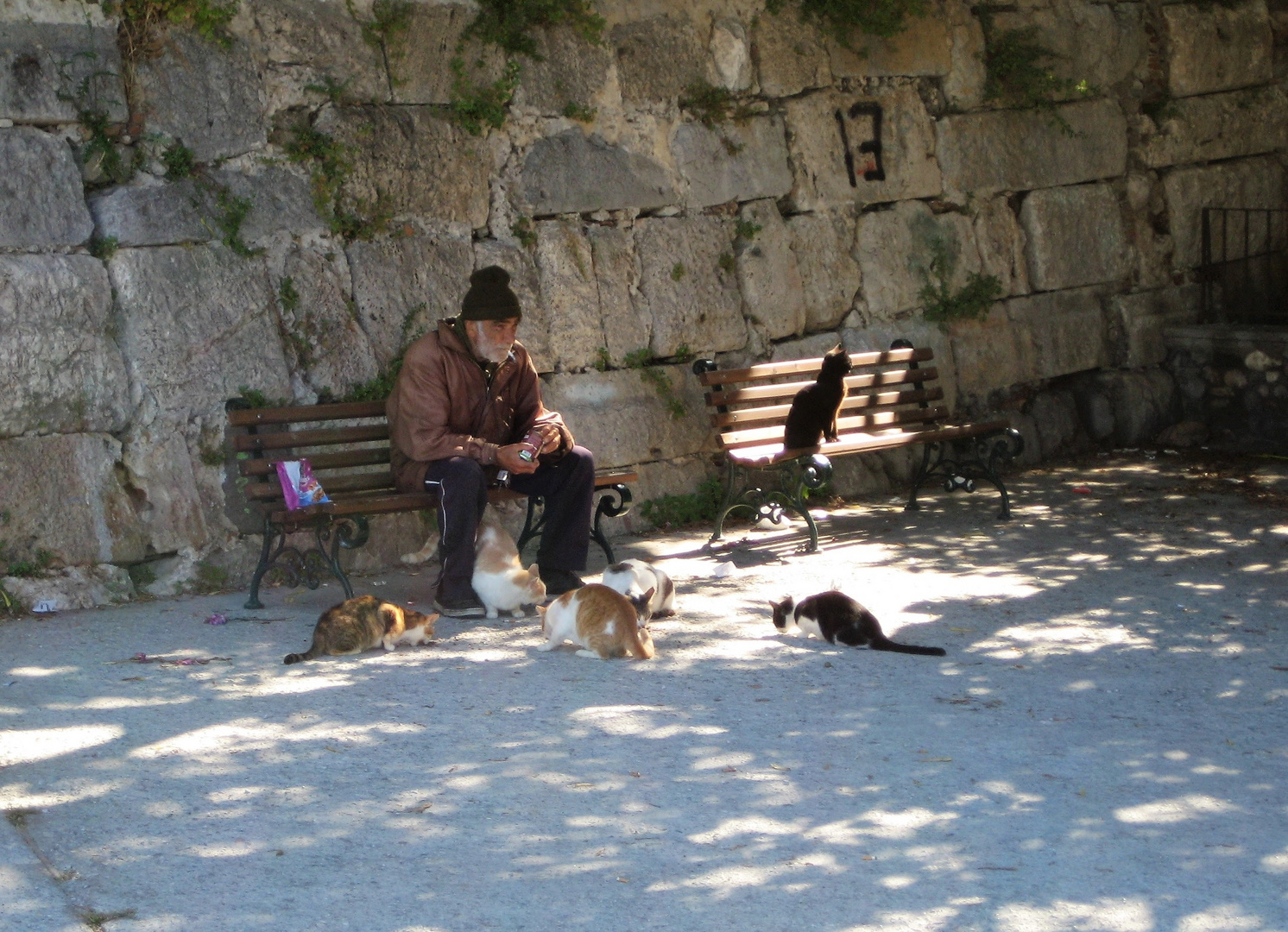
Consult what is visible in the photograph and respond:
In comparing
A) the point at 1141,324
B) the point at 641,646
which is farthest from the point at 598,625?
the point at 1141,324

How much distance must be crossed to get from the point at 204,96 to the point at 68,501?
1.85 metres

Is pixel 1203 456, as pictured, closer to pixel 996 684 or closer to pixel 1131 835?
pixel 996 684

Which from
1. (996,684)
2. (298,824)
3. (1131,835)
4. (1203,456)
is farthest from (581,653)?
(1203,456)

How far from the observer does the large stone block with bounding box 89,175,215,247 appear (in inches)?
227

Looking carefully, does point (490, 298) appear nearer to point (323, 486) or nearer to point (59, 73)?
point (323, 486)

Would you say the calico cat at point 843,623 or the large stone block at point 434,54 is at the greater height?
the large stone block at point 434,54

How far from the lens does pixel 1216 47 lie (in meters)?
9.67

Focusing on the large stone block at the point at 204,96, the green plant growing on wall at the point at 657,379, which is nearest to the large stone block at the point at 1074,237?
the green plant growing on wall at the point at 657,379

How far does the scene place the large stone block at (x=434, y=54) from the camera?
6.60 m

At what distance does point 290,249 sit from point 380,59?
106cm

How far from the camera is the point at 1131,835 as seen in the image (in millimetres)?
3213

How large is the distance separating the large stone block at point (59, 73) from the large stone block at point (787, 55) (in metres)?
3.59

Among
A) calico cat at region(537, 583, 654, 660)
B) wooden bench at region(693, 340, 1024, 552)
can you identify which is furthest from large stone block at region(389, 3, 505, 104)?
calico cat at region(537, 583, 654, 660)

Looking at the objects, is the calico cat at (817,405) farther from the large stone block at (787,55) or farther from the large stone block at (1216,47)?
the large stone block at (1216,47)
